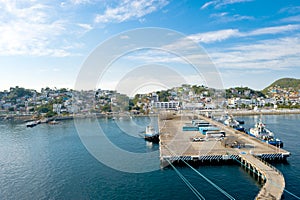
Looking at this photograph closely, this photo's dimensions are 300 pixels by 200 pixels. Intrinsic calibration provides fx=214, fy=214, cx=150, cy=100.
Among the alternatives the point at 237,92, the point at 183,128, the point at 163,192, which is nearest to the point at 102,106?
the point at 183,128

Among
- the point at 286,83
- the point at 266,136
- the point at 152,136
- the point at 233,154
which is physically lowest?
the point at 233,154

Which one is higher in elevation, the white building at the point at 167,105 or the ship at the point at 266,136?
the white building at the point at 167,105

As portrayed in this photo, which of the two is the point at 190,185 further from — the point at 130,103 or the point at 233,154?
the point at 130,103

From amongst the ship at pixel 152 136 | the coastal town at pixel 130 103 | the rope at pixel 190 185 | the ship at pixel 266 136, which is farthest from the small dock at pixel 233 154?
the coastal town at pixel 130 103

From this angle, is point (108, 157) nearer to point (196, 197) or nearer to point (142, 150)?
point (142, 150)

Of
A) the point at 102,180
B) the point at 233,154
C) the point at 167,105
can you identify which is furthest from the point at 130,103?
the point at 102,180

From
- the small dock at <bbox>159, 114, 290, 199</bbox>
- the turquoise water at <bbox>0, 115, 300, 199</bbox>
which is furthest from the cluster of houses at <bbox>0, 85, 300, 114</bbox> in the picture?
the turquoise water at <bbox>0, 115, 300, 199</bbox>

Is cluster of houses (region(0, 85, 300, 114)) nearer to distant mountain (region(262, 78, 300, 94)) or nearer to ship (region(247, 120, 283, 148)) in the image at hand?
ship (region(247, 120, 283, 148))

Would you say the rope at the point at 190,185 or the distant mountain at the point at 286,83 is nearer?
the rope at the point at 190,185

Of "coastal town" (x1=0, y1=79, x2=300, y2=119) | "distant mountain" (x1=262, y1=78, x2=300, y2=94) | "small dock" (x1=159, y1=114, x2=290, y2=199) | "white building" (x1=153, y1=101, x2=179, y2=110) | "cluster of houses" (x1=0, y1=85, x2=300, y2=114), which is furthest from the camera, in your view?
"distant mountain" (x1=262, y1=78, x2=300, y2=94)

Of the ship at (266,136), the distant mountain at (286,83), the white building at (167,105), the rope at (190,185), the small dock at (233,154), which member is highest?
the distant mountain at (286,83)

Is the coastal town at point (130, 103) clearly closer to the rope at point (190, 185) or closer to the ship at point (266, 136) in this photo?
the ship at point (266, 136)
